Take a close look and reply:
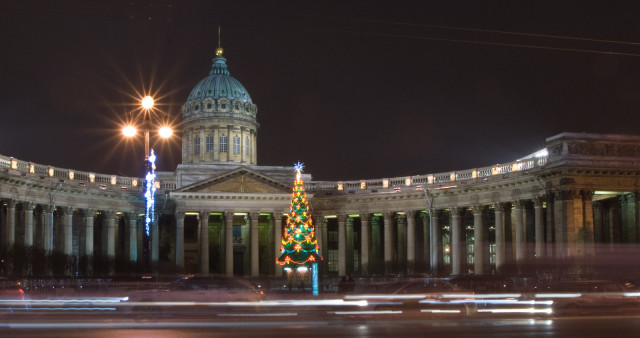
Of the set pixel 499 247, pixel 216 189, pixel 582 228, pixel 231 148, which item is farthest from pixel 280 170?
pixel 582 228

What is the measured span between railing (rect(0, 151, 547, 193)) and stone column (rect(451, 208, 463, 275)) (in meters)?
2.53

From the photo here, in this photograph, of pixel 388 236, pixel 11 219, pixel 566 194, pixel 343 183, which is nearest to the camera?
pixel 566 194

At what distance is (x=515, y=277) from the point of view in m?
56.0

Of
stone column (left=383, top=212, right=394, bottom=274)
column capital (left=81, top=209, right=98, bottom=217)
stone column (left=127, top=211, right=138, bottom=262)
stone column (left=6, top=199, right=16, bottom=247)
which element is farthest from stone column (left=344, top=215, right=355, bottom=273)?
stone column (left=6, top=199, right=16, bottom=247)

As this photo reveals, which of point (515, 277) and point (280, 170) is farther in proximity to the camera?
point (280, 170)

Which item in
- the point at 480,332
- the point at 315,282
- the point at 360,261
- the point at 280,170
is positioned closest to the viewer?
the point at 480,332

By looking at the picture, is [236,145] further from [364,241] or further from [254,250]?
[364,241]

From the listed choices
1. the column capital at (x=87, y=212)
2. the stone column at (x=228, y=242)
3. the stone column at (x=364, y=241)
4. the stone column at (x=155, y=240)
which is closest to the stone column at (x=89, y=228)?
the column capital at (x=87, y=212)

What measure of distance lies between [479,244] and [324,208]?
18.4 m

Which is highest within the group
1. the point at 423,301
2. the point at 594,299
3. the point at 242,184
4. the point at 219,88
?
the point at 219,88

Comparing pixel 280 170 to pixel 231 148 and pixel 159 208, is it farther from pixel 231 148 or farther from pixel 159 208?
pixel 159 208

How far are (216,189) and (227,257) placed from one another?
6.06 meters

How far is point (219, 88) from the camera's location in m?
98.4

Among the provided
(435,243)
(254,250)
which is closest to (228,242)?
(254,250)
